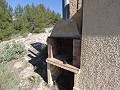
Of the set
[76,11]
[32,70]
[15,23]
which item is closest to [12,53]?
[32,70]

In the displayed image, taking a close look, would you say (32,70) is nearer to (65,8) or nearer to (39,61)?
(39,61)

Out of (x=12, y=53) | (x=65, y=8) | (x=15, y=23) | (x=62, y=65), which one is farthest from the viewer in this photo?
(x=15, y=23)

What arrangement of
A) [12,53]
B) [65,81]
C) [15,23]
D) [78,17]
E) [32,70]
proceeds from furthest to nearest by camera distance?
1. [15,23]
2. [12,53]
3. [32,70]
4. [65,81]
5. [78,17]

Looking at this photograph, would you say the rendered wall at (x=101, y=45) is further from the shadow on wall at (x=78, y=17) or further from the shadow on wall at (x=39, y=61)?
the shadow on wall at (x=39, y=61)

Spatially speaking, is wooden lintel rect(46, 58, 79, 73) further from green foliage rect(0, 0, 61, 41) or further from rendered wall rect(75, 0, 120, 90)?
green foliage rect(0, 0, 61, 41)

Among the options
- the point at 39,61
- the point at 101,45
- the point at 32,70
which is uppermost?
the point at 101,45

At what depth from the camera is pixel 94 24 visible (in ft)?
19.4

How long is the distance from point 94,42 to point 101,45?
37 centimetres

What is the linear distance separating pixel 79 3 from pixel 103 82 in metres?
4.09

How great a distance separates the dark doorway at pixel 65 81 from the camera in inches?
382

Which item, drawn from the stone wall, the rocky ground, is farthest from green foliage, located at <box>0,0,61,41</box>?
the stone wall

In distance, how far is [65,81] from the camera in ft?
33.9

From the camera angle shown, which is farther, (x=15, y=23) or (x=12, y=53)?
(x=15, y=23)

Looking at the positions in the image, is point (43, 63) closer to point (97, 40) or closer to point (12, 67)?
point (12, 67)
